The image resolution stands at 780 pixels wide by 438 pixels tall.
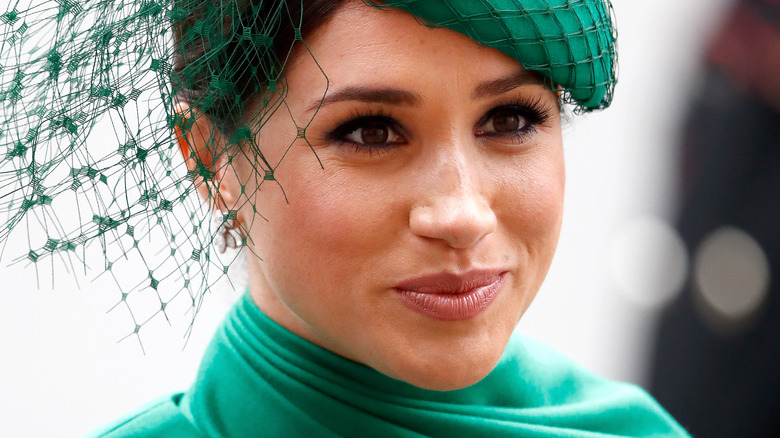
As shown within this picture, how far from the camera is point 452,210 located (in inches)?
44.5

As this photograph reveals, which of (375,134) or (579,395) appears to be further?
(579,395)

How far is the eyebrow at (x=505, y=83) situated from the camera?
1.17 m

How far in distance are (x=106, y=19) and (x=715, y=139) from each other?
179 cm

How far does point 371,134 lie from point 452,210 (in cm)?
16

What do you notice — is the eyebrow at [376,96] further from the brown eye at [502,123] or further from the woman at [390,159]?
the brown eye at [502,123]

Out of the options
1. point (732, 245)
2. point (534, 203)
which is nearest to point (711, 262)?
point (732, 245)

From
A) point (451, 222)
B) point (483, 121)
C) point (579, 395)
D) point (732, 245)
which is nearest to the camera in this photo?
point (451, 222)

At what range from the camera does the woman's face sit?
3.73ft

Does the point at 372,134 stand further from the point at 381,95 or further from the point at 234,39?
the point at 234,39

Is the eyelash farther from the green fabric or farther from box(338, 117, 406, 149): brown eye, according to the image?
the green fabric

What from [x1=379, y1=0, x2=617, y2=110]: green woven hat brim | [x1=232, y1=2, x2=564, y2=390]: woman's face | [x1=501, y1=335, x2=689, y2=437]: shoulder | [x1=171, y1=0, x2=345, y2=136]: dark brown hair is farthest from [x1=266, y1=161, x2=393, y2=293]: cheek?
[x1=501, y1=335, x2=689, y2=437]: shoulder

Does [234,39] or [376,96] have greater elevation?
[234,39]

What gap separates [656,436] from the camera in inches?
65.6

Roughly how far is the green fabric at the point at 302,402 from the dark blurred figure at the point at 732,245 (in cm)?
97
